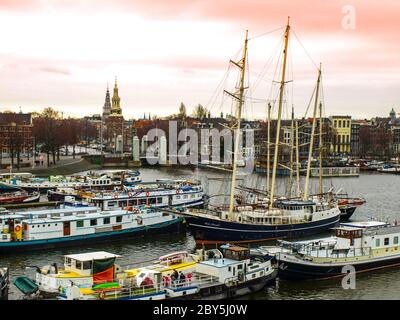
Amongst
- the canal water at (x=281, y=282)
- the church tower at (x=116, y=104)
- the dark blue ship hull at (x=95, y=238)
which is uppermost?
the church tower at (x=116, y=104)

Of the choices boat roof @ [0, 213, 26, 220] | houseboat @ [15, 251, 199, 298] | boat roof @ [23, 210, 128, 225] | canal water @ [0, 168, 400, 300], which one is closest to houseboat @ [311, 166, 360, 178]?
canal water @ [0, 168, 400, 300]

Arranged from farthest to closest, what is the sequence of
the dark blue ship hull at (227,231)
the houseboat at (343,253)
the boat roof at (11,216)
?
the dark blue ship hull at (227,231)
the boat roof at (11,216)
the houseboat at (343,253)

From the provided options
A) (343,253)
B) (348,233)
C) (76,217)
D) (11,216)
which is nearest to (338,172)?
(76,217)

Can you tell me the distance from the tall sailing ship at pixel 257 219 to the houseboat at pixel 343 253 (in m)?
6.24

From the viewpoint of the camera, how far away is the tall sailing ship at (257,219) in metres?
37.6

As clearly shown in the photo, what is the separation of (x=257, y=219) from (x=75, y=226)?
11480 mm

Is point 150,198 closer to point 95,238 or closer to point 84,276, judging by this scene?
point 95,238

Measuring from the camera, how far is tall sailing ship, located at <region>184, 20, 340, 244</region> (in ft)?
123

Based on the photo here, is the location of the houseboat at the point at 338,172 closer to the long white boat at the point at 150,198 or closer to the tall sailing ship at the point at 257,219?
the long white boat at the point at 150,198

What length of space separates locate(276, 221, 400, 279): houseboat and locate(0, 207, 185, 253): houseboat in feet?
40.9

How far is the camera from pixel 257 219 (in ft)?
130

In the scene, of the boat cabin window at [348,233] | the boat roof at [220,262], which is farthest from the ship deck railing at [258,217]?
the boat roof at [220,262]

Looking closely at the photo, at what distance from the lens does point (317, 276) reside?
29.7 metres
